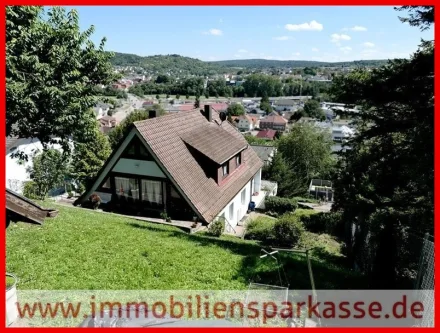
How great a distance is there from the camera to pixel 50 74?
13.1 m

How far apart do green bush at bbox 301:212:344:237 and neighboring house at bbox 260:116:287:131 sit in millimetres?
103065

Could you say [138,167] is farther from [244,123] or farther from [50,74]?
[244,123]

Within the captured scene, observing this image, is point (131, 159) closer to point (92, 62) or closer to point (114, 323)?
point (92, 62)

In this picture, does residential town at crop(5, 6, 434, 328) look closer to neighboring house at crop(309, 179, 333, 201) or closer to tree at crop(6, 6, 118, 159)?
tree at crop(6, 6, 118, 159)

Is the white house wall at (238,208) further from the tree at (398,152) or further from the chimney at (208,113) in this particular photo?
the tree at (398,152)

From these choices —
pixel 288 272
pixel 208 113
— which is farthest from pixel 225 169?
pixel 288 272

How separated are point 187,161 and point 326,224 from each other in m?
10.7

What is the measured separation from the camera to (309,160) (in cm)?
5075

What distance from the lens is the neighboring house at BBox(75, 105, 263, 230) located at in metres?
17.9

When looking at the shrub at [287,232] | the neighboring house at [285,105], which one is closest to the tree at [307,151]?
the shrub at [287,232]

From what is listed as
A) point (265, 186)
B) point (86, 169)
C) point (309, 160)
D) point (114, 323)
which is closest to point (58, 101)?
point (114, 323)

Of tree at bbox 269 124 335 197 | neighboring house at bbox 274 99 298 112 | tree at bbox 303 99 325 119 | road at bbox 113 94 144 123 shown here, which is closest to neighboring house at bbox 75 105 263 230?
tree at bbox 269 124 335 197

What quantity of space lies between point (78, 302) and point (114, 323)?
7.81ft

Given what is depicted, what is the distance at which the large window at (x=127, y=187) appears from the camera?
19.1 m
